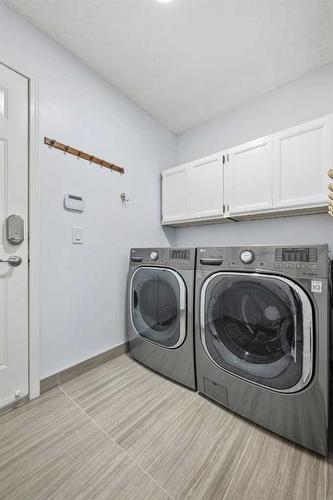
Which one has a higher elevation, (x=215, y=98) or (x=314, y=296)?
(x=215, y=98)

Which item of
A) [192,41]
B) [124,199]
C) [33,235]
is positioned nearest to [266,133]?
[192,41]

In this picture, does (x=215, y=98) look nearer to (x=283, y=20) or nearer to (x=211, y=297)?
(x=283, y=20)

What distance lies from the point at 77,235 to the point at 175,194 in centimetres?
112

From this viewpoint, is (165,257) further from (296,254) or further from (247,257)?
(296,254)

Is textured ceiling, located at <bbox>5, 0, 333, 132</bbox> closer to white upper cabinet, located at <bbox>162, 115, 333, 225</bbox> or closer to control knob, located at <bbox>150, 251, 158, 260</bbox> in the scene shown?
white upper cabinet, located at <bbox>162, 115, 333, 225</bbox>

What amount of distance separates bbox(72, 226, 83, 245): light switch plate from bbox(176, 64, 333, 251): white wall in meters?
1.29

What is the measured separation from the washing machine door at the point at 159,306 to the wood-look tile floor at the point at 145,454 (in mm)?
382

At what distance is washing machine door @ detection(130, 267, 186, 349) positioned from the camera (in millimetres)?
1459

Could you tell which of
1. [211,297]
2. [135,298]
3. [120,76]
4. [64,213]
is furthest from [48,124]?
[211,297]

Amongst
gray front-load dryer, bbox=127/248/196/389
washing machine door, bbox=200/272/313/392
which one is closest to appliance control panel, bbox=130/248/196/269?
gray front-load dryer, bbox=127/248/196/389

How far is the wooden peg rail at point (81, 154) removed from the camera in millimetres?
1439

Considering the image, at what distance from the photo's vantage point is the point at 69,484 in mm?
840

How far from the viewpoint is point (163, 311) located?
1603 mm

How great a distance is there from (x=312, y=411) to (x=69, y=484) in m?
1.05
